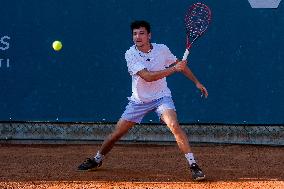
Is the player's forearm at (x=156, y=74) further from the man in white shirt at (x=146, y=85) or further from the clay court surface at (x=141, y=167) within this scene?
the clay court surface at (x=141, y=167)

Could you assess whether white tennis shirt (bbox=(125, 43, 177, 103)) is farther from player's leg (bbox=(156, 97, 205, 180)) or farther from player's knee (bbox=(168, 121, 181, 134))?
player's knee (bbox=(168, 121, 181, 134))

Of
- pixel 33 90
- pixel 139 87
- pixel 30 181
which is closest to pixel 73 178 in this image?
pixel 30 181

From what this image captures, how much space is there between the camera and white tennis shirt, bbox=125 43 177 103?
5605 mm

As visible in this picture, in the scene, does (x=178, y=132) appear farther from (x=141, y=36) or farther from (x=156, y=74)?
(x=141, y=36)

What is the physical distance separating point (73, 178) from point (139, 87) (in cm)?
100

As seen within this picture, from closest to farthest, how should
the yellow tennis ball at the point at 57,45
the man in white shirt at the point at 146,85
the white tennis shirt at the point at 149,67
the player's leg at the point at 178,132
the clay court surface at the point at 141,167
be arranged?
the clay court surface at the point at 141,167 → the player's leg at the point at 178,132 → the man in white shirt at the point at 146,85 → the white tennis shirt at the point at 149,67 → the yellow tennis ball at the point at 57,45

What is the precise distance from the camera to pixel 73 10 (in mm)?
7953

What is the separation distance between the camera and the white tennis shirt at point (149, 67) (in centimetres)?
561

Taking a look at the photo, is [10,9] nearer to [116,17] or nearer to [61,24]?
[61,24]

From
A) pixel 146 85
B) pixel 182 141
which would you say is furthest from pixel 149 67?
pixel 182 141

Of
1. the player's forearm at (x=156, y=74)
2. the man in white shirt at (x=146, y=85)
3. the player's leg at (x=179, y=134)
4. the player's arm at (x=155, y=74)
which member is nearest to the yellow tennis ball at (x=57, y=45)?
the man in white shirt at (x=146, y=85)

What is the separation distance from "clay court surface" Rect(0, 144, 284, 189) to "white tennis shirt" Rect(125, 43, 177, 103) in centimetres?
70

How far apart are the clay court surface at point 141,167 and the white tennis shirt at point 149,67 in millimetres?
703

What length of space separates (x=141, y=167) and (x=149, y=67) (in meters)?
1.11
